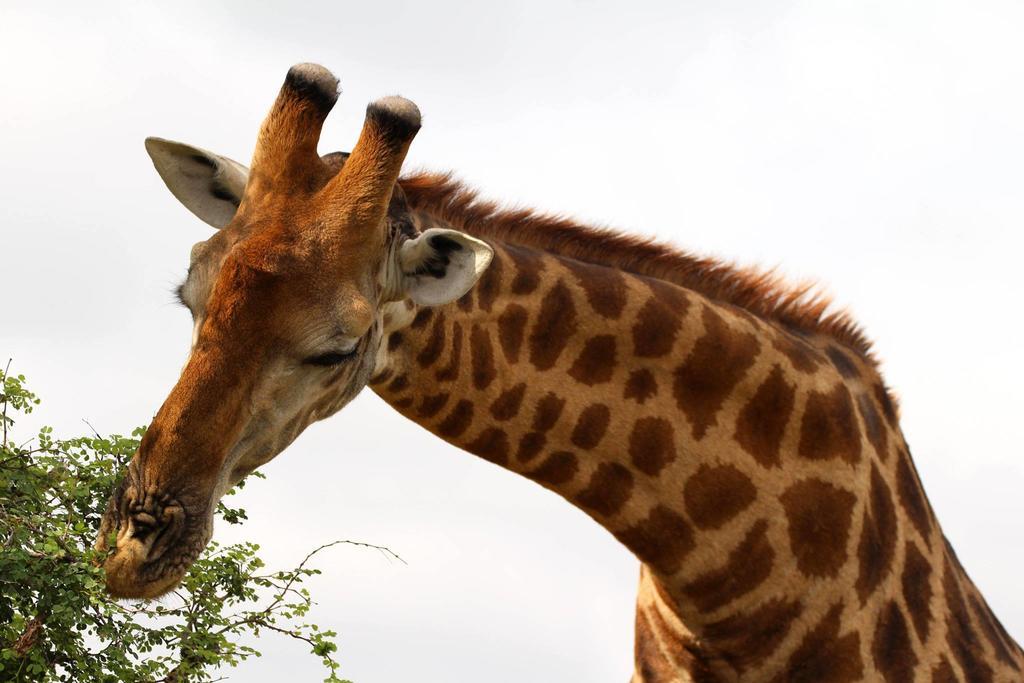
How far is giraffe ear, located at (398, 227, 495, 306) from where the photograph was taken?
6957mm

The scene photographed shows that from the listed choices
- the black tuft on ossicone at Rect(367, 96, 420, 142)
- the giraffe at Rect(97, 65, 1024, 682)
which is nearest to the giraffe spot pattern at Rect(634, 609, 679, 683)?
the giraffe at Rect(97, 65, 1024, 682)

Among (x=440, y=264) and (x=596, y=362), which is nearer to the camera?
(x=440, y=264)

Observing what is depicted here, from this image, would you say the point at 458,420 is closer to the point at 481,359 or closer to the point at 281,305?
the point at 481,359

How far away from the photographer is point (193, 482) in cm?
653

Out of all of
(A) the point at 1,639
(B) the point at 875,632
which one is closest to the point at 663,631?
(B) the point at 875,632

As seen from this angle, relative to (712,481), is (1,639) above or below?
below

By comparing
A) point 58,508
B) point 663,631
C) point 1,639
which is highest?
point 663,631

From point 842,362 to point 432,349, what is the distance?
2468 millimetres

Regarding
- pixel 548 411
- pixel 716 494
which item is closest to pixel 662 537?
pixel 716 494

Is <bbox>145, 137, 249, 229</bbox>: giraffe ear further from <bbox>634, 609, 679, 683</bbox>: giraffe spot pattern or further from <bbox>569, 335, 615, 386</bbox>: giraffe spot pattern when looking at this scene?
<bbox>634, 609, 679, 683</bbox>: giraffe spot pattern

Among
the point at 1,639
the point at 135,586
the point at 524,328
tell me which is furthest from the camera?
the point at 1,639

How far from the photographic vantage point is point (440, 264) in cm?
711

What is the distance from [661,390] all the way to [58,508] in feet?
25.3

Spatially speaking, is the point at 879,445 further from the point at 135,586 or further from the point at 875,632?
the point at 135,586
